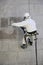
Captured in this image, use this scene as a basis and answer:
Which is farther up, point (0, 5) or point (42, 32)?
point (0, 5)

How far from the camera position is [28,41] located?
4996mm

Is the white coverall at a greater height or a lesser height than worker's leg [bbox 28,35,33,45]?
greater

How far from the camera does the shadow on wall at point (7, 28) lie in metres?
5.11

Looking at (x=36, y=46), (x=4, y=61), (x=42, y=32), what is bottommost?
(x=4, y=61)

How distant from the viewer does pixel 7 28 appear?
5.12 meters

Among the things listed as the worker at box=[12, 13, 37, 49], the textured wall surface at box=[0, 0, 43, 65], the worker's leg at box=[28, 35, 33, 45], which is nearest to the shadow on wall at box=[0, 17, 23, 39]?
the textured wall surface at box=[0, 0, 43, 65]

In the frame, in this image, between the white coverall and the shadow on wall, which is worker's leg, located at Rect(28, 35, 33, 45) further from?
the shadow on wall


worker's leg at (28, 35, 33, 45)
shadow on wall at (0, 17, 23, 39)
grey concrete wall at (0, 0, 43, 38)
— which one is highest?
grey concrete wall at (0, 0, 43, 38)

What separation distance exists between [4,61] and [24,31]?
2.92ft

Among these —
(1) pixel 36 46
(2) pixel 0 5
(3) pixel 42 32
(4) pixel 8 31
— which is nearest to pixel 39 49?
(1) pixel 36 46

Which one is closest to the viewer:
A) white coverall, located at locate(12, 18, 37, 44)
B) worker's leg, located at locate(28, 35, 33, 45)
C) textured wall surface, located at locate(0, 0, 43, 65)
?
white coverall, located at locate(12, 18, 37, 44)

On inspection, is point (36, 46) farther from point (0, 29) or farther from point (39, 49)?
point (0, 29)

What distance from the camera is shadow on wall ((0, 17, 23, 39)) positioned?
5.11m

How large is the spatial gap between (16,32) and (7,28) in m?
0.24
